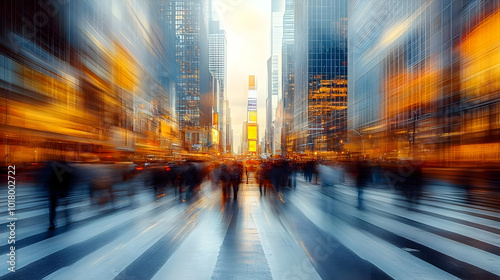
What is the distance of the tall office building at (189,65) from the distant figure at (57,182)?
131 meters

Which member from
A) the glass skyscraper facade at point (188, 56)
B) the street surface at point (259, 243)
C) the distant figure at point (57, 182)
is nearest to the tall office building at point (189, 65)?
the glass skyscraper facade at point (188, 56)

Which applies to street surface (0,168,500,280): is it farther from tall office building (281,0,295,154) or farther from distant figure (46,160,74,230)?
tall office building (281,0,295,154)

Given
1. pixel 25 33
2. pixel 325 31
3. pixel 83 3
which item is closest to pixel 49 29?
pixel 25 33

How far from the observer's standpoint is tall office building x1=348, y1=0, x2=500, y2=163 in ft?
118

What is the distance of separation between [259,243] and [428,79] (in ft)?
166

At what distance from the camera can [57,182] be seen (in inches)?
380

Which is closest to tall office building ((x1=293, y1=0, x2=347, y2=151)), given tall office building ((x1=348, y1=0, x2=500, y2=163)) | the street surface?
tall office building ((x1=348, y1=0, x2=500, y2=163))

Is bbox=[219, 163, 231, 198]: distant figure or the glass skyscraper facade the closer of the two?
bbox=[219, 163, 231, 198]: distant figure

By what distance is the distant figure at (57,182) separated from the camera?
9578 mm

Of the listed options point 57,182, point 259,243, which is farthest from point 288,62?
point 259,243

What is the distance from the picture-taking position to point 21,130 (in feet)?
103

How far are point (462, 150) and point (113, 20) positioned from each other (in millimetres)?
65241

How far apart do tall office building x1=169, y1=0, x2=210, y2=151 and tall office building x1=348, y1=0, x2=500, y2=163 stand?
3391 inches

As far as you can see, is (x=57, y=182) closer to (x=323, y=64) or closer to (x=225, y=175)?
(x=225, y=175)
